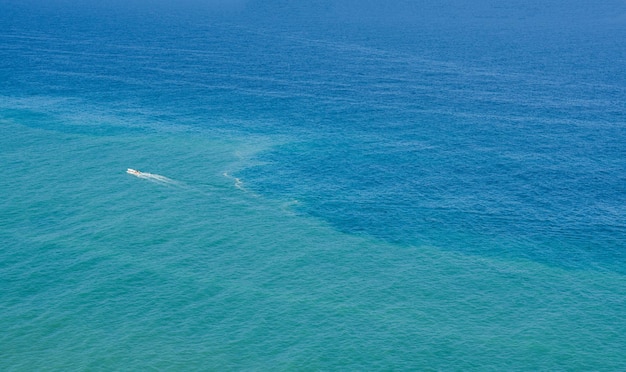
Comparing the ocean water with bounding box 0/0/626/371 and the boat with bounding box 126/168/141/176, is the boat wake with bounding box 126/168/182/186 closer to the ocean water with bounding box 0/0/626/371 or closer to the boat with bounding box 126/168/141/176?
the boat with bounding box 126/168/141/176

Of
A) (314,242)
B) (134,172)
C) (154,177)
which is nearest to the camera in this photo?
(314,242)

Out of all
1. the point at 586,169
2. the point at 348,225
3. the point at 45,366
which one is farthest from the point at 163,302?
the point at 586,169

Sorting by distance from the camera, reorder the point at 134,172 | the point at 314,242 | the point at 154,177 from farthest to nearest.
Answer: the point at 134,172 < the point at 154,177 < the point at 314,242

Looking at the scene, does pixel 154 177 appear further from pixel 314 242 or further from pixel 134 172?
A: pixel 314 242

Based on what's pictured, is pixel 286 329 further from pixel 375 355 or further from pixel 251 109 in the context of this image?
pixel 251 109

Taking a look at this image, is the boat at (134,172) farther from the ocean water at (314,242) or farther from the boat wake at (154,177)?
the ocean water at (314,242)

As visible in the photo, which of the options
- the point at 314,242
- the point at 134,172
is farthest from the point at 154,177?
the point at 314,242

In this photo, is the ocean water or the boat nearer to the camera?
the ocean water

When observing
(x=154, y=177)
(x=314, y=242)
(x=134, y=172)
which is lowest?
(x=314, y=242)

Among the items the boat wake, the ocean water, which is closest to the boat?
the boat wake

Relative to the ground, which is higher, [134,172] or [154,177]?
[134,172]

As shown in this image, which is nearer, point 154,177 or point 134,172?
point 154,177
